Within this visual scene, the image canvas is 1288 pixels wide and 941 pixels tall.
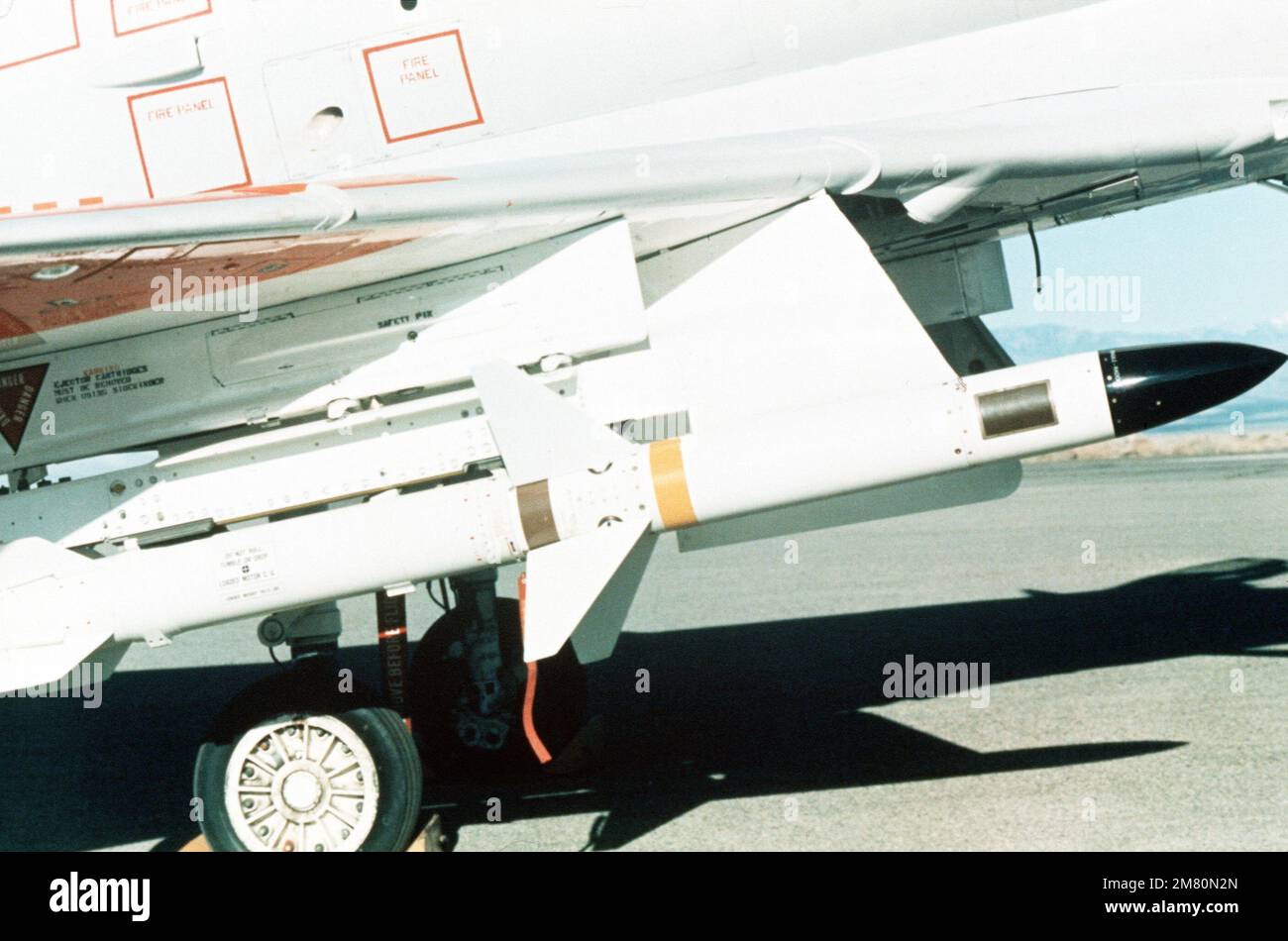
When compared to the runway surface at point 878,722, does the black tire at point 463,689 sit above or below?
above

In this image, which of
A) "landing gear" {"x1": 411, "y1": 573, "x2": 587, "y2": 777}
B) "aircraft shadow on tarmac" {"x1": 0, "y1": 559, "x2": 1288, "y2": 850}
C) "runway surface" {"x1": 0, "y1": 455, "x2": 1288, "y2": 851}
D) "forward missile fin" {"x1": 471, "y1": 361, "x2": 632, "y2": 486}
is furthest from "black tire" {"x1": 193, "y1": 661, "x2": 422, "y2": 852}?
"forward missile fin" {"x1": 471, "y1": 361, "x2": 632, "y2": 486}

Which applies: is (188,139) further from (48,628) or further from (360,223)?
(48,628)

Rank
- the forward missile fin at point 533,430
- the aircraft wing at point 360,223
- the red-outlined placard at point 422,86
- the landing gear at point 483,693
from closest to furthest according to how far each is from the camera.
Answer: the aircraft wing at point 360,223 < the forward missile fin at point 533,430 < the red-outlined placard at point 422,86 < the landing gear at point 483,693

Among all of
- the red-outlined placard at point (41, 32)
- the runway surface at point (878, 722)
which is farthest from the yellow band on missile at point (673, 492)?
the red-outlined placard at point (41, 32)

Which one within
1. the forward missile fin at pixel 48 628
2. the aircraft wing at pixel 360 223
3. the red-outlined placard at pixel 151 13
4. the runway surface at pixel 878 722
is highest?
the red-outlined placard at pixel 151 13

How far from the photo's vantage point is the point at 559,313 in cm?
592

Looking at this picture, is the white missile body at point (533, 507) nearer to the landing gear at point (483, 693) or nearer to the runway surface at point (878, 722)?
the landing gear at point (483, 693)

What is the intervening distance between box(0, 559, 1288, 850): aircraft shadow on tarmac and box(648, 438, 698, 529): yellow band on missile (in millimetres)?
1609

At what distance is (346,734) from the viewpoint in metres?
5.86

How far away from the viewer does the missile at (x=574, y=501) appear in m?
5.36

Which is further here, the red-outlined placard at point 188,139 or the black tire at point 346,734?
the red-outlined placard at point 188,139

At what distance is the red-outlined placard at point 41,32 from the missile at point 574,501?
2.39 meters
